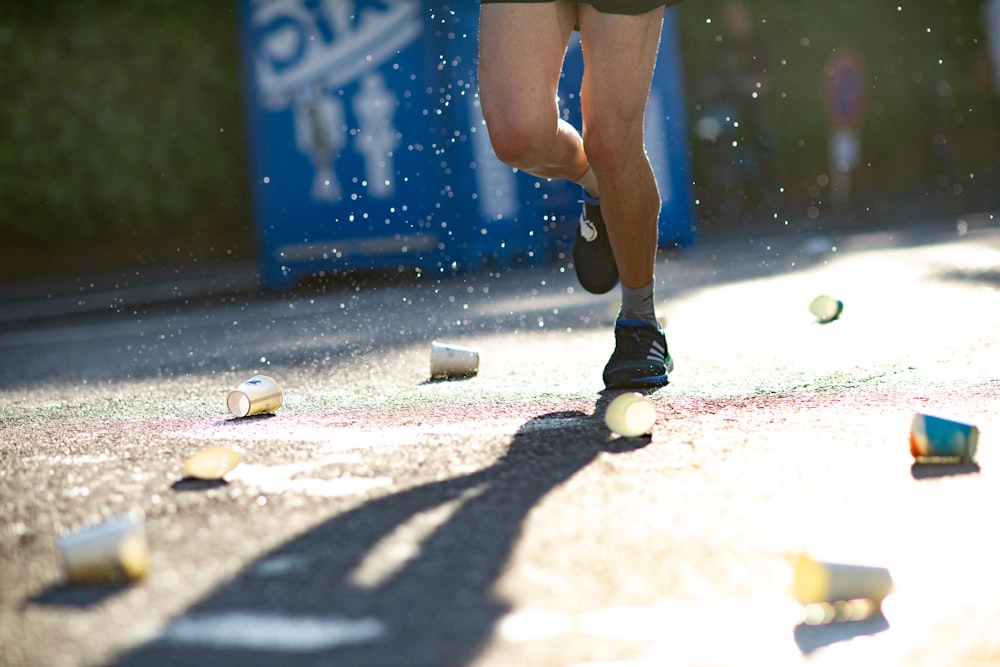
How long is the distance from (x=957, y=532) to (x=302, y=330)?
4855mm

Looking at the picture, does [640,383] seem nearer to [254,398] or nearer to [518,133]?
[518,133]

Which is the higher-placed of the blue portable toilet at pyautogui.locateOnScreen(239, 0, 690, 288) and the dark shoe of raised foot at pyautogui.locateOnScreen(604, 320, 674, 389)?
the blue portable toilet at pyautogui.locateOnScreen(239, 0, 690, 288)

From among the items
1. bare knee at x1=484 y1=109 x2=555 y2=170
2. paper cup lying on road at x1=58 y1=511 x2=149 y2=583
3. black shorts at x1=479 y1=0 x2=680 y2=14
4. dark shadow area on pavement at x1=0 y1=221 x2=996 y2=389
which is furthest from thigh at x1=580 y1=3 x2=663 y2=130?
paper cup lying on road at x1=58 y1=511 x2=149 y2=583

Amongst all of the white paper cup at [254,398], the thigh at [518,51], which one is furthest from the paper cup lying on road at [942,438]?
the white paper cup at [254,398]

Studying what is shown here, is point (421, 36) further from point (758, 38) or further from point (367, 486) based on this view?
point (367, 486)

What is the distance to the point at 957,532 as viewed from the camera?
7.83ft

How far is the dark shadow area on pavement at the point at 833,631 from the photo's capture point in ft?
6.26

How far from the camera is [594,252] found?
4.51 m

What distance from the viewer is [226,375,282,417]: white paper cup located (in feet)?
13.1

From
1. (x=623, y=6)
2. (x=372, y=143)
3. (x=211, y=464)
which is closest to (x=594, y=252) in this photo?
(x=623, y=6)

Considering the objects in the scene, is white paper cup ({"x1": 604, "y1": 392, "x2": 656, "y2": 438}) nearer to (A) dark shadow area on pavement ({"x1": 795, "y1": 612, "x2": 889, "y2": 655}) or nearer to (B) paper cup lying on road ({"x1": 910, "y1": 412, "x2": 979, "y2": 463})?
(B) paper cup lying on road ({"x1": 910, "y1": 412, "x2": 979, "y2": 463})

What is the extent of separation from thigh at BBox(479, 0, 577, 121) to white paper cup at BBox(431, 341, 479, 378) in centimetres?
109

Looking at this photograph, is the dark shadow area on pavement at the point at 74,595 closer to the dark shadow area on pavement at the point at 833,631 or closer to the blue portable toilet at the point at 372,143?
the dark shadow area on pavement at the point at 833,631

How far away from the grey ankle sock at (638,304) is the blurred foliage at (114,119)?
10353 mm
